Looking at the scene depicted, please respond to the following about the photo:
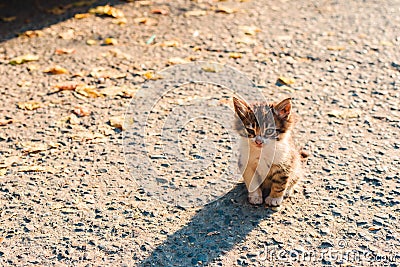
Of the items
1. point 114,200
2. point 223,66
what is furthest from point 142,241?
point 223,66

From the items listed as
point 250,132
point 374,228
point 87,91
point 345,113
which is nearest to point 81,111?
point 87,91

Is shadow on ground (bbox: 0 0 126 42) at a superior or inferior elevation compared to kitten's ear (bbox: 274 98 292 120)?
inferior

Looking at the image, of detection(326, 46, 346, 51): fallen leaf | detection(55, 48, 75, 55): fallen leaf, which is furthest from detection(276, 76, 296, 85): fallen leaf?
detection(55, 48, 75, 55): fallen leaf

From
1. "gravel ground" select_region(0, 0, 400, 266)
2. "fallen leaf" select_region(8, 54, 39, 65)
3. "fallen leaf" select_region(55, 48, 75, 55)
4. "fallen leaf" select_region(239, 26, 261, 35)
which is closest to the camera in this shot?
"gravel ground" select_region(0, 0, 400, 266)

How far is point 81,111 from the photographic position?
5.54 meters

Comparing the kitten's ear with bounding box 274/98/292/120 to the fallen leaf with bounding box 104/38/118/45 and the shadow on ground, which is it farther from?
the shadow on ground

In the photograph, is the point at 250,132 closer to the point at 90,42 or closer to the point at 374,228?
the point at 374,228

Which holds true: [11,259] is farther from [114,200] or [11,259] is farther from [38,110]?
[38,110]

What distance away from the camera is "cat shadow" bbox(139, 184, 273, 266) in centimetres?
379

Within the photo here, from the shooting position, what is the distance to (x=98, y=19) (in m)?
7.40

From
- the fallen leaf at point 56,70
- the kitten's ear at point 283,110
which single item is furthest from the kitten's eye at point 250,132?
the fallen leaf at point 56,70

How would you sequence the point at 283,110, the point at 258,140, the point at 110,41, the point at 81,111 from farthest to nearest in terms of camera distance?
the point at 110,41, the point at 81,111, the point at 283,110, the point at 258,140

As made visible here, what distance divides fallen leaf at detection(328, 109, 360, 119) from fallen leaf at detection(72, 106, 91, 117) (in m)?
2.30

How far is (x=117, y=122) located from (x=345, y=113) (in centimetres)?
216
